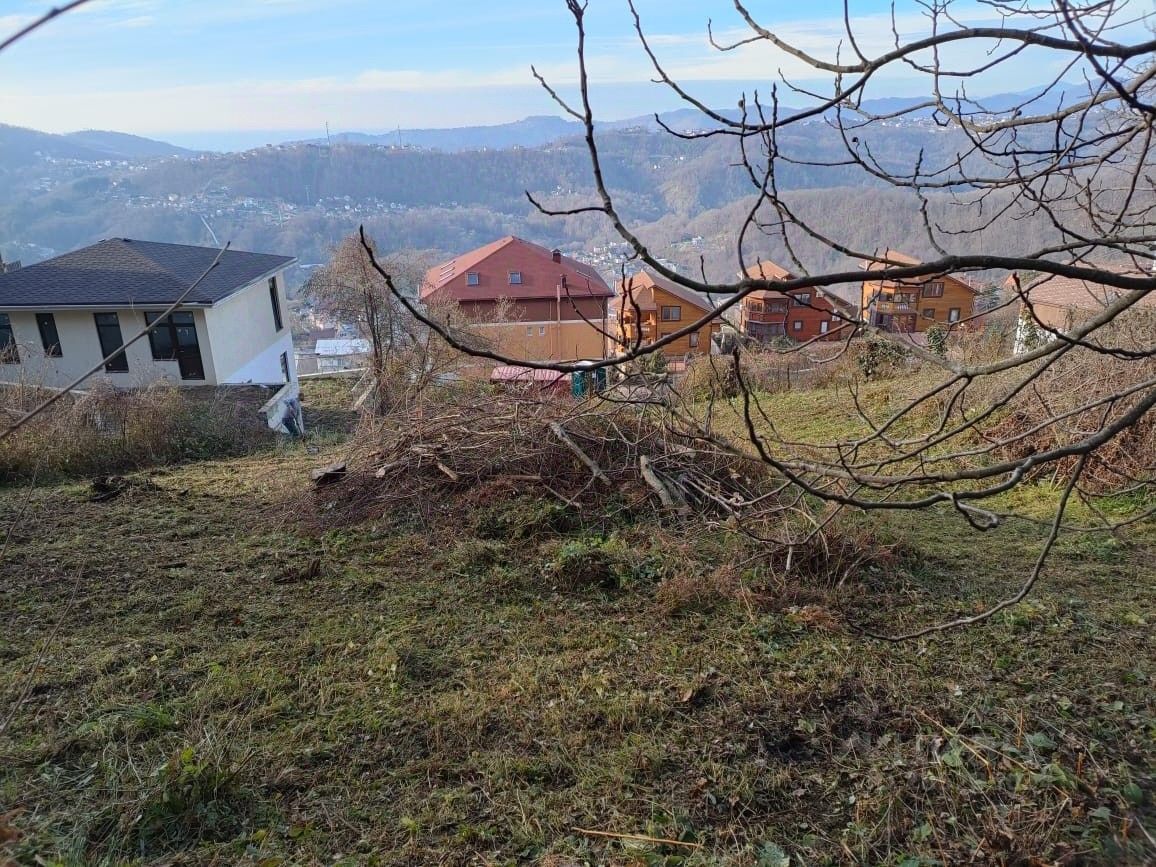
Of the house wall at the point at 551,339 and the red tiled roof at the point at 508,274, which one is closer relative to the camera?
the house wall at the point at 551,339

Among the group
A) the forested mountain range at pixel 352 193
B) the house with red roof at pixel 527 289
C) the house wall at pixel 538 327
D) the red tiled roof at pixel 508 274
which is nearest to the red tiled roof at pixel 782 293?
the house wall at pixel 538 327

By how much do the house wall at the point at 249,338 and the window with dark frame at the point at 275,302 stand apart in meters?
0.15

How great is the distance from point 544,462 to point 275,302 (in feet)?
62.9

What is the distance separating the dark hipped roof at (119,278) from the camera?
17.3 metres

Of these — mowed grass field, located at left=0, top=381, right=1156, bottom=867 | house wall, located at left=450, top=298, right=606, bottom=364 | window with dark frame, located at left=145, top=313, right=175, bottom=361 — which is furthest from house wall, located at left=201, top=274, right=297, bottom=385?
mowed grass field, located at left=0, top=381, right=1156, bottom=867

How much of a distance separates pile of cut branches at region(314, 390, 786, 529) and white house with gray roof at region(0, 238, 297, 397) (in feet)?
40.1

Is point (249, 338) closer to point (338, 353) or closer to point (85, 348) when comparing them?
point (85, 348)

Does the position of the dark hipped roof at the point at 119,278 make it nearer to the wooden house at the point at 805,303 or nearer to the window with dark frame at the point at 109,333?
the window with dark frame at the point at 109,333

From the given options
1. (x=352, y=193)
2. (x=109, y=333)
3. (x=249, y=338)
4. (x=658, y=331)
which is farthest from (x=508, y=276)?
(x=352, y=193)

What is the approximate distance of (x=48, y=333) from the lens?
1780cm

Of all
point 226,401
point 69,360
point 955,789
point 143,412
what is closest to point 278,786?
point 955,789

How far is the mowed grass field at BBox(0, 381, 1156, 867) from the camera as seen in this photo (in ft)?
8.35

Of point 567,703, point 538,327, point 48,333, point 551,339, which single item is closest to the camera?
point 567,703

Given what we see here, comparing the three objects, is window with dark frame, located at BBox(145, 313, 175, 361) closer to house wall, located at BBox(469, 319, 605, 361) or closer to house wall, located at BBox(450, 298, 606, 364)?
house wall, located at BBox(450, 298, 606, 364)
